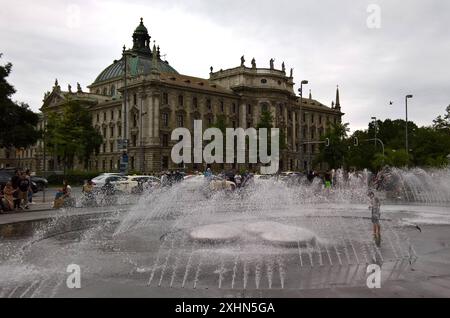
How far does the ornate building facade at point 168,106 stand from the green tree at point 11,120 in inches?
738

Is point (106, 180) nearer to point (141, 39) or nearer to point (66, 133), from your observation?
point (66, 133)

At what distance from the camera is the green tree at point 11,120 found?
156ft

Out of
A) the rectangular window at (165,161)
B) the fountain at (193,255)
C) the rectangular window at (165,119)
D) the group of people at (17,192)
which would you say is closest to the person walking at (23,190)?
the group of people at (17,192)

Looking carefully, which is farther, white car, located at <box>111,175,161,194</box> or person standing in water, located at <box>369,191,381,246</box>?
white car, located at <box>111,175,161,194</box>

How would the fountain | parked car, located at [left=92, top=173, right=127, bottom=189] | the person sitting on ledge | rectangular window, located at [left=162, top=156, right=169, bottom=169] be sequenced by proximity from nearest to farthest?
the fountain < the person sitting on ledge < parked car, located at [left=92, top=173, right=127, bottom=189] < rectangular window, located at [left=162, top=156, right=169, bottom=169]

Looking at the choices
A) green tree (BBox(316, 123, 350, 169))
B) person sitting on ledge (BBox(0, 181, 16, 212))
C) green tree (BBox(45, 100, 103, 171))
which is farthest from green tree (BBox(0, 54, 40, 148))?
green tree (BBox(316, 123, 350, 169))

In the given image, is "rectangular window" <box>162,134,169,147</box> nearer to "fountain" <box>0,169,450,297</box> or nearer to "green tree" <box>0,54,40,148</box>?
"green tree" <box>0,54,40,148</box>

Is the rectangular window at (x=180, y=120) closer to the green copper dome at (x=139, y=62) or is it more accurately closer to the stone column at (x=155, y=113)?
the stone column at (x=155, y=113)

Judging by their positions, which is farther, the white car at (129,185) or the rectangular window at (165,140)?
the rectangular window at (165,140)

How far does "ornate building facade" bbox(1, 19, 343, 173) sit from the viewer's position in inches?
3115

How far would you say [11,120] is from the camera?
48500 millimetres

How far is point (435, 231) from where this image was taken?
13.9 m

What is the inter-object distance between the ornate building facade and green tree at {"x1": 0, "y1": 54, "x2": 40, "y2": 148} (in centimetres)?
1874
